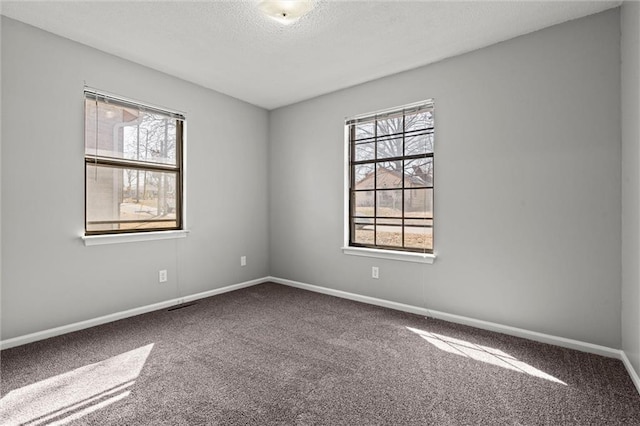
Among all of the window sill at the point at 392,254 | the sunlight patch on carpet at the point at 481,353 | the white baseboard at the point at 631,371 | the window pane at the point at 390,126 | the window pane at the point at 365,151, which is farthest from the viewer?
the window pane at the point at 365,151

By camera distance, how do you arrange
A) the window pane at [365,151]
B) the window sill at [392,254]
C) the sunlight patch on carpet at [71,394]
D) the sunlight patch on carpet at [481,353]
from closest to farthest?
1. the sunlight patch on carpet at [71,394]
2. the sunlight patch on carpet at [481,353]
3. the window sill at [392,254]
4. the window pane at [365,151]

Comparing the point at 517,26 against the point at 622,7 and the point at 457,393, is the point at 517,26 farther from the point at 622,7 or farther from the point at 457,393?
the point at 457,393

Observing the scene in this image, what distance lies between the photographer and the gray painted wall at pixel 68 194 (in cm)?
257

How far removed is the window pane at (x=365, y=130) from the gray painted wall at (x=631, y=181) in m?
2.17

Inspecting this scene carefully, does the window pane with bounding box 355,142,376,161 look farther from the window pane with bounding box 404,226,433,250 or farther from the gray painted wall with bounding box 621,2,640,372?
the gray painted wall with bounding box 621,2,640,372

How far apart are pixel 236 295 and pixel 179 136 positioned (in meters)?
2.03

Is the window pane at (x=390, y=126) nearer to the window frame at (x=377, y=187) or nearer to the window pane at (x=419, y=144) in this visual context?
the window frame at (x=377, y=187)

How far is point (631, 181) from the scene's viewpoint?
2.14m

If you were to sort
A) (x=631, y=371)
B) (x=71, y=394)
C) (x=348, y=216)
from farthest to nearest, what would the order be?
(x=348, y=216) → (x=631, y=371) → (x=71, y=394)

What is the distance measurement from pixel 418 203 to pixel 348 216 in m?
0.91

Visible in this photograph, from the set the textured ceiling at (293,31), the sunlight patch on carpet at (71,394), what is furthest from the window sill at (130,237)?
the textured ceiling at (293,31)

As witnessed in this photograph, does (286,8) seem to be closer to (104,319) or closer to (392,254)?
(392,254)

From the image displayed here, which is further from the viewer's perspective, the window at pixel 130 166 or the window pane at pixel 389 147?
the window pane at pixel 389 147

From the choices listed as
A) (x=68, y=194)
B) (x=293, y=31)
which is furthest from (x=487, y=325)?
(x=68, y=194)
